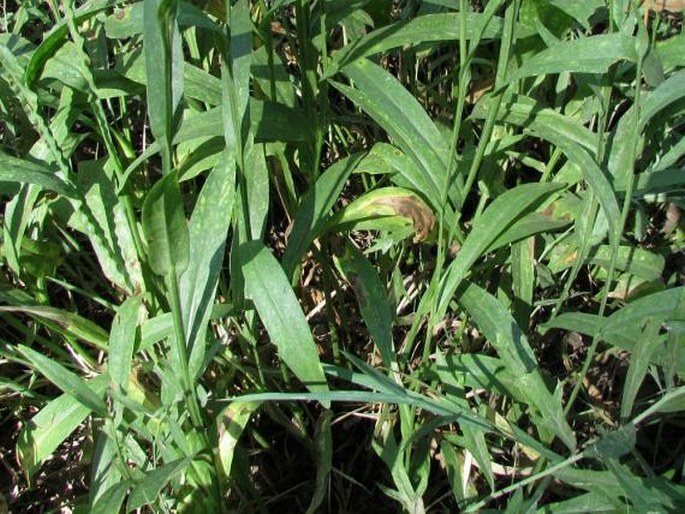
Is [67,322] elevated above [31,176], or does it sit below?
below

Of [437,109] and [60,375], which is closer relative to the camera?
[60,375]

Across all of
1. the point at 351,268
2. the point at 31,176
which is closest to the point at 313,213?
the point at 351,268

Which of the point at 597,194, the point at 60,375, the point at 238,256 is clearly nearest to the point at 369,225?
the point at 238,256

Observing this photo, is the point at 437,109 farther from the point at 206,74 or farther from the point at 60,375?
the point at 60,375

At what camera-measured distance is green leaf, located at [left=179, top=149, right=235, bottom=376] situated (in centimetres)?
84

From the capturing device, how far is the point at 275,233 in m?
1.30

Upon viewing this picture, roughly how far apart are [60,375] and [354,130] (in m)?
0.60

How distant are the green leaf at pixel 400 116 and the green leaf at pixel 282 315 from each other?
21 cm

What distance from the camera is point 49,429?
37.6 inches

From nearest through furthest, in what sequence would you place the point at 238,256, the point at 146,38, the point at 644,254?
the point at 146,38 < the point at 238,256 < the point at 644,254

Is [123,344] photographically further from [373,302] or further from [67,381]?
[373,302]

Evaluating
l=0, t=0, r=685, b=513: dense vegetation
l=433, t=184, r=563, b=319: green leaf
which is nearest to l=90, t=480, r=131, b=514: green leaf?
l=0, t=0, r=685, b=513: dense vegetation

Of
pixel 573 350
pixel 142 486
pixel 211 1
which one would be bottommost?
pixel 573 350

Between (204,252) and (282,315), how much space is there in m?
0.10
